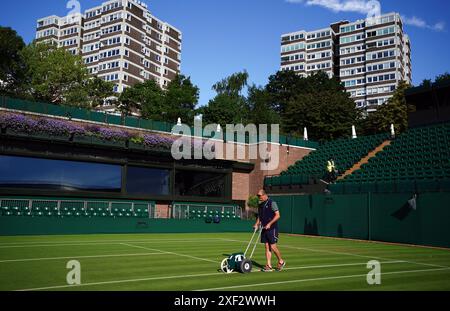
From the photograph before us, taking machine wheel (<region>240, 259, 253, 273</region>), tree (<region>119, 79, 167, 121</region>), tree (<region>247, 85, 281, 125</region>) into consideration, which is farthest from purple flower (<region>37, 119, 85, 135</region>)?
tree (<region>247, 85, 281, 125</region>)

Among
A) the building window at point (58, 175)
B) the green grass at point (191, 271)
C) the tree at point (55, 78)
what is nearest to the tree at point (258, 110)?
the tree at point (55, 78)

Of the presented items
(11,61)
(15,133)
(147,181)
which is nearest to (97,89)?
(11,61)

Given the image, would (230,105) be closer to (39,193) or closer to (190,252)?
(39,193)

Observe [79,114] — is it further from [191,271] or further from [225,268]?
[225,268]

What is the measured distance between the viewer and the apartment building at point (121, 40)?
10494cm

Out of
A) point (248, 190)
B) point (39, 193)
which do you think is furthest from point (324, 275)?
point (248, 190)

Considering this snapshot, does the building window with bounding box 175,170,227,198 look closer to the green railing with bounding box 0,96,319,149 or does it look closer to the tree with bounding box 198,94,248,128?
the green railing with bounding box 0,96,319,149

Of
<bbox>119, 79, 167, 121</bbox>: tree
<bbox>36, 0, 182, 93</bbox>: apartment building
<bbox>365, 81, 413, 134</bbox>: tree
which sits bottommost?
<bbox>365, 81, 413, 134</bbox>: tree

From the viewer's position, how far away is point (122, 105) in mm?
77625

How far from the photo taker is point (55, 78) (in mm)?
65188

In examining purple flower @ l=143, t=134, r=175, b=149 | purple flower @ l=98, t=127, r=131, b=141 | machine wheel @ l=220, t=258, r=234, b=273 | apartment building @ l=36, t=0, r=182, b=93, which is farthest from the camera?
apartment building @ l=36, t=0, r=182, b=93

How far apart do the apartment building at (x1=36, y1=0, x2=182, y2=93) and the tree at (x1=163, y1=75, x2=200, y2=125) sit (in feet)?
89.0

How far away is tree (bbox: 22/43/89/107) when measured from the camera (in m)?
64.6

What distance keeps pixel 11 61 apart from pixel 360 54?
9697 centimetres
